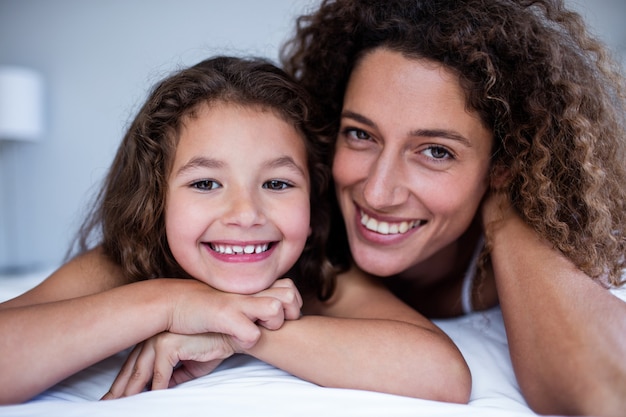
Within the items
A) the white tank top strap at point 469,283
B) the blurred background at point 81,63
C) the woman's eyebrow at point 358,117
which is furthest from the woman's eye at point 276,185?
the blurred background at point 81,63

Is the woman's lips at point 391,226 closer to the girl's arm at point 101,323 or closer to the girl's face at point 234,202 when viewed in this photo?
the girl's face at point 234,202

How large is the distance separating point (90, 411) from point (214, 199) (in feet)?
1.88

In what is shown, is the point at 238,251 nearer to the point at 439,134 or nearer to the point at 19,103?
the point at 439,134

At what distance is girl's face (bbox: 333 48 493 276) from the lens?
154 centimetres

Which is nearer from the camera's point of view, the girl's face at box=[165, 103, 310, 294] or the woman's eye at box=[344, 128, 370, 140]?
the girl's face at box=[165, 103, 310, 294]

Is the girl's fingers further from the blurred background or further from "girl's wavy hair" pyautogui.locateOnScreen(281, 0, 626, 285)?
the blurred background

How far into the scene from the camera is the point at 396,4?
1.71 metres

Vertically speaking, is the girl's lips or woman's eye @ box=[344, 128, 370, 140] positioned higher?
woman's eye @ box=[344, 128, 370, 140]

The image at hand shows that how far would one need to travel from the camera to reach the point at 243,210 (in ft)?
4.62

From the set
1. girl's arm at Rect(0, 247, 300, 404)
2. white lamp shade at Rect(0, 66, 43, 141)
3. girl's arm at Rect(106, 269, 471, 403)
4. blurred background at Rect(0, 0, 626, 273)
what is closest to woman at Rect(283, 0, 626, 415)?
girl's arm at Rect(106, 269, 471, 403)

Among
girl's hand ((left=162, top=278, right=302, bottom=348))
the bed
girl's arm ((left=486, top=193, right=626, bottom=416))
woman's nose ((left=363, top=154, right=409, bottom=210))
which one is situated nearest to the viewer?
the bed

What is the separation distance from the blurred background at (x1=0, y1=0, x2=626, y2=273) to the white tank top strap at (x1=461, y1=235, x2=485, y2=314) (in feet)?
7.80

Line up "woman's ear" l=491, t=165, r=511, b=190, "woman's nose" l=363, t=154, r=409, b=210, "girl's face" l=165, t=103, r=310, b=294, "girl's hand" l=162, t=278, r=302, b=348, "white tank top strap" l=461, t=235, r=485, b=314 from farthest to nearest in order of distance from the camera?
"white tank top strap" l=461, t=235, r=485, b=314, "woman's ear" l=491, t=165, r=511, b=190, "woman's nose" l=363, t=154, r=409, b=210, "girl's face" l=165, t=103, r=310, b=294, "girl's hand" l=162, t=278, r=302, b=348

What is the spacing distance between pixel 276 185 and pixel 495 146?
63 centimetres
